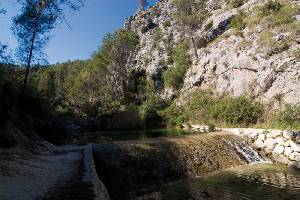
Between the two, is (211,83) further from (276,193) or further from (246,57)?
(276,193)

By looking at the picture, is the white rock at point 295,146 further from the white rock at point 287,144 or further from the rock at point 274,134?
the rock at point 274,134

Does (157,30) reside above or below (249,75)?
above

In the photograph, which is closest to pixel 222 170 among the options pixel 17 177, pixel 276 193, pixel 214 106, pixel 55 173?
pixel 276 193

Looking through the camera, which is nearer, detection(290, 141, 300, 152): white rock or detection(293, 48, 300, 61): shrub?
detection(290, 141, 300, 152): white rock

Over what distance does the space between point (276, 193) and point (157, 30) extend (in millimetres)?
54452

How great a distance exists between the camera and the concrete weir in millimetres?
13102

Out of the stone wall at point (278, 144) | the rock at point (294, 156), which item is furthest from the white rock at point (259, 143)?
the rock at point (294, 156)

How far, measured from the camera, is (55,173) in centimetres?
967

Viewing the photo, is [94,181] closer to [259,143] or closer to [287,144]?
[287,144]

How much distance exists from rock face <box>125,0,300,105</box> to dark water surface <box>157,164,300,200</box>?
38.4ft

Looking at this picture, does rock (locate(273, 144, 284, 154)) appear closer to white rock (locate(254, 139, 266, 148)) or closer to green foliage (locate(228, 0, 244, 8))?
white rock (locate(254, 139, 266, 148))

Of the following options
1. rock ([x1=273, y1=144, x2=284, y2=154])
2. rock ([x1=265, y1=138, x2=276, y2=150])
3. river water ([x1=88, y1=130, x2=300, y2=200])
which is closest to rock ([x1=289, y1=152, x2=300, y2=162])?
rock ([x1=273, y1=144, x2=284, y2=154])

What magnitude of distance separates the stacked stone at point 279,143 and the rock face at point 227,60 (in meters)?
6.37

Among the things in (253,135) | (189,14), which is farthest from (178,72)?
(253,135)
